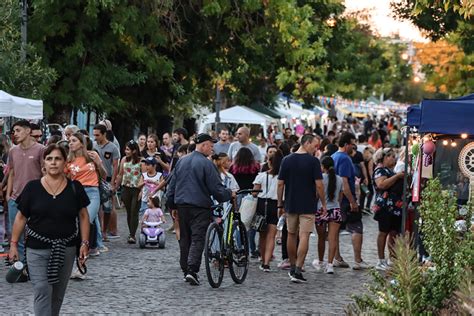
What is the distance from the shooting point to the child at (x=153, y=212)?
17.3 m

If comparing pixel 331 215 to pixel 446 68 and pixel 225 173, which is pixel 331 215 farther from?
pixel 446 68

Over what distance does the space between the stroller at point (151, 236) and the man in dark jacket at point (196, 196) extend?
12.8 ft

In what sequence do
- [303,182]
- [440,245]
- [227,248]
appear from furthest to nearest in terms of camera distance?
[303,182] → [227,248] → [440,245]

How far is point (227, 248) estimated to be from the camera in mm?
13523

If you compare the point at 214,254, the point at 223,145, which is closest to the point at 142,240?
the point at 214,254

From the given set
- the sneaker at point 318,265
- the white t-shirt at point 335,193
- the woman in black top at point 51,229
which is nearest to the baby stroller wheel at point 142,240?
the sneaker at point 318,265

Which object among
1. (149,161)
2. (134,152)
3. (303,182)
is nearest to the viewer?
(303,182)

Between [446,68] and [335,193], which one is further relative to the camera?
[446,68]

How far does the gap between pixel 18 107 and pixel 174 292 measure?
5.73 meters

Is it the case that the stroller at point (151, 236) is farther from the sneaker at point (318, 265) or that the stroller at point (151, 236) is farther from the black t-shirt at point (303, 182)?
the black t-shirt at point (303, 182)

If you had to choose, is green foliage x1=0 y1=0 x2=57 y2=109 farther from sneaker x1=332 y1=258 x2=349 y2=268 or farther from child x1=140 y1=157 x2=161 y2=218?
sneaker x1=332 y1=258 x2=349 y2=268

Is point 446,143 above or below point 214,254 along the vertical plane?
above

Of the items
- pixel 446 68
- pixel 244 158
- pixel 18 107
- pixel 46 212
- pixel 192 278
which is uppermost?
pixel 446 68

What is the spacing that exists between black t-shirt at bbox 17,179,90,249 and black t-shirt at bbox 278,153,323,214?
5.25 meters
